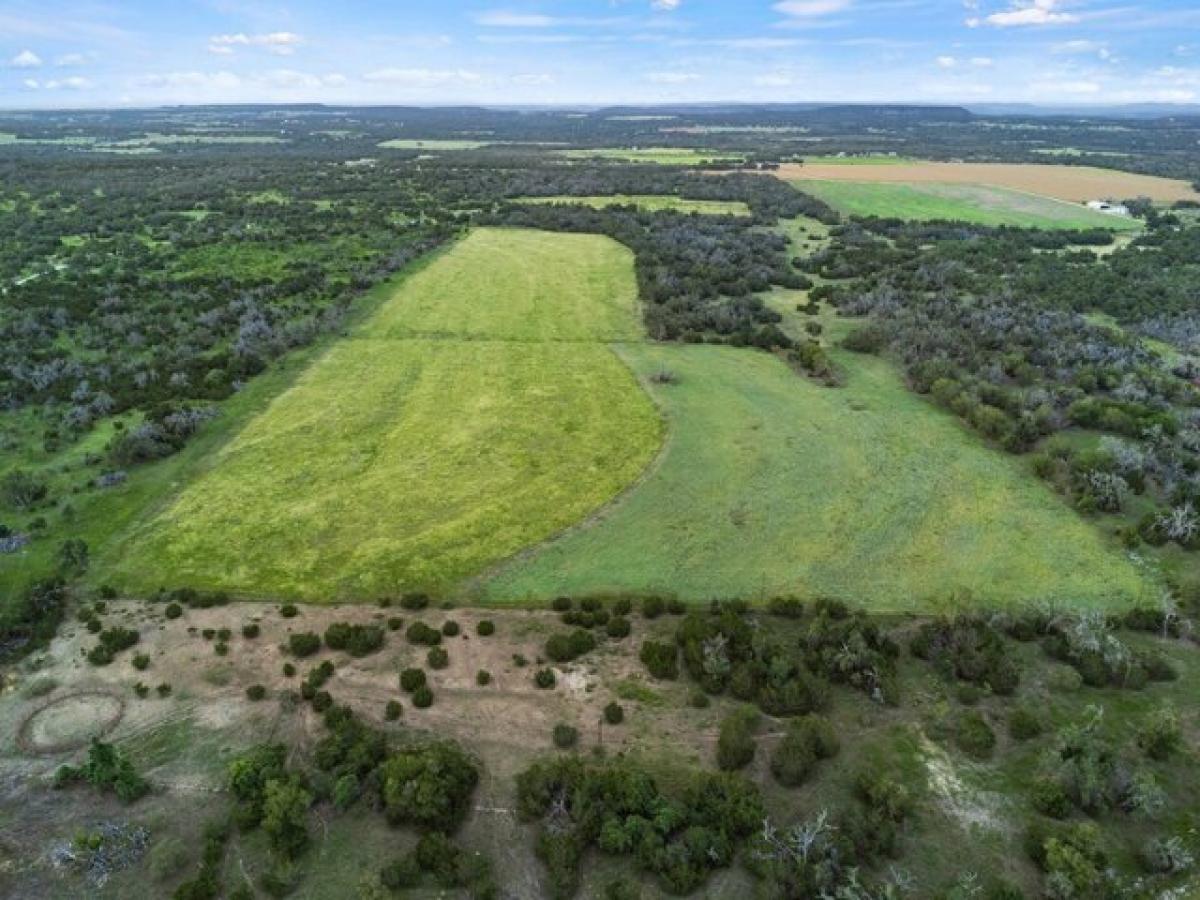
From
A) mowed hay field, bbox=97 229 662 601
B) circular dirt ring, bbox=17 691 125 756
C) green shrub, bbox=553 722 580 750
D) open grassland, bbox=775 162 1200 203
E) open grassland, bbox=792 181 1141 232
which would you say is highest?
open grassland, bbox=775 162 1200 203

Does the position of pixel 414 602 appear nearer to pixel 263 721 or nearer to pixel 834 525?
pixel 263 721

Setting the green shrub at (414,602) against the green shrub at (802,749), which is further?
the green shrub at (414,602)

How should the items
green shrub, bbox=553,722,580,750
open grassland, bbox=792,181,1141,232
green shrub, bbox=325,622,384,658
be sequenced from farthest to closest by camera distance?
1. open grassland, bbox=792,181,1141,232
2. green shrub, bbox=325,622,384,658
3. green shrub, bbox=553,722,580,750

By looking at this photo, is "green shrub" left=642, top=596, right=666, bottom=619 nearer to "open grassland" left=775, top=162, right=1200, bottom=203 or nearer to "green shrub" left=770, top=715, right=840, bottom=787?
"green shrub" left=770, top=715, right=840, bottom=787

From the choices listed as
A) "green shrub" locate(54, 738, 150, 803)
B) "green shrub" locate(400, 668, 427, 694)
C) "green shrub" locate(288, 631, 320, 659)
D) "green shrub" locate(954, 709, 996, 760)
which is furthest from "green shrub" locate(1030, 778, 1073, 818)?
"green shrub" locate(54, 738, 150, 803)

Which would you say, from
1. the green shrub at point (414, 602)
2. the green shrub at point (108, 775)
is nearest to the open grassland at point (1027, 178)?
the green shrub at point (414, 602)

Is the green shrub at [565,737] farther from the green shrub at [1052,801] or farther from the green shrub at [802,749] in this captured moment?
the green shrub at [1052,801]

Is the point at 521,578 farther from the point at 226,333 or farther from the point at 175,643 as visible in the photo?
the point at 226,333
